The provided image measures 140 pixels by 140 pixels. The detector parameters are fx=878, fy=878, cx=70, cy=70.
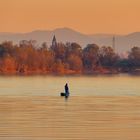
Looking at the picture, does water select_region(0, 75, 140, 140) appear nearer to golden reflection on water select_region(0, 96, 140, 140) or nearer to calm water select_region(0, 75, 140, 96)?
golden reflection on water select_region(0, 96, 140, 140)

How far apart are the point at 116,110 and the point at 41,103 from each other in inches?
348

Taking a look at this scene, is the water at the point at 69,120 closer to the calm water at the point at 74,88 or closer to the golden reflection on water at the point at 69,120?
the golden reflection on water at the point at 69,120

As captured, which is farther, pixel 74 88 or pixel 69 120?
pixel 74 88

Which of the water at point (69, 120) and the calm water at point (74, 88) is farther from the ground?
the calm water at point (74, 88)

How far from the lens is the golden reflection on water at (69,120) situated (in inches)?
1379

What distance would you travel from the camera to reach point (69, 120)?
42000 millimetres

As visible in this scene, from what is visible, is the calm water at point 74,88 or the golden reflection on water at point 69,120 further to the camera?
the calm water at point 74,88

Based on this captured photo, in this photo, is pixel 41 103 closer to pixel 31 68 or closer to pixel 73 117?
pixel 73 117

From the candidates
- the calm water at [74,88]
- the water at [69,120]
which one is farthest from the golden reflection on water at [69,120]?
the calm water at [74,88]

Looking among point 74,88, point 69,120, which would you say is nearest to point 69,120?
point 69,120

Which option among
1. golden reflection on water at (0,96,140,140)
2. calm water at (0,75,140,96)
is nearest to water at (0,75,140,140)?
golden reflection on water at (0,96,140,140)

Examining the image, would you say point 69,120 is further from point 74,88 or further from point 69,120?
point 74,88

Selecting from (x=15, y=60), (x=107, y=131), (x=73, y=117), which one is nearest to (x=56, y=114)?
(x=73, y=117)

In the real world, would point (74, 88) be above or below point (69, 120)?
above
